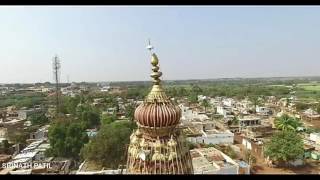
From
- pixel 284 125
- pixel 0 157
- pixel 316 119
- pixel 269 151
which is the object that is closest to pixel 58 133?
pixel 0 157

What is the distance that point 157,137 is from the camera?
374cm

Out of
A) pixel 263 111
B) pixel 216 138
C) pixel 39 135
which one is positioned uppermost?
pixel 263 111

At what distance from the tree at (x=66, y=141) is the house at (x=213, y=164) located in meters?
5.85

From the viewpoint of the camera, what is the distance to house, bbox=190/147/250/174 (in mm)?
11577

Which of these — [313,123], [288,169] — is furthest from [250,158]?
[313,123]

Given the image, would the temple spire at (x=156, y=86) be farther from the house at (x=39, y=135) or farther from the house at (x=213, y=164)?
the house at (x=39, y=135)

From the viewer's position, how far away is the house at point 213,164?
11577 mm

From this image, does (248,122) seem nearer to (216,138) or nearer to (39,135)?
Answer: (216,138)

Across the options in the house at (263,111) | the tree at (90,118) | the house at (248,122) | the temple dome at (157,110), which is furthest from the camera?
the house at (263,111)

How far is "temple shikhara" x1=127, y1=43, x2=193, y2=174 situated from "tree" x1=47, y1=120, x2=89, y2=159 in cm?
1283

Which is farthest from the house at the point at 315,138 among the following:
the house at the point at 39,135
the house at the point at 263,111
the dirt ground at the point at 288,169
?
the house at the point at 39,135

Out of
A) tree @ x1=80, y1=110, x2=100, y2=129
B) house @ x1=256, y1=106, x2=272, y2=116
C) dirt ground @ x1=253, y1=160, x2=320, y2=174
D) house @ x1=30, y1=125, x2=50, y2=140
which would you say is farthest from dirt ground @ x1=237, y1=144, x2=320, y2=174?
house @ x1=256, y1=106, x2=272, y2=116

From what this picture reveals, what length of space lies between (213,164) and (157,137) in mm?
8995
